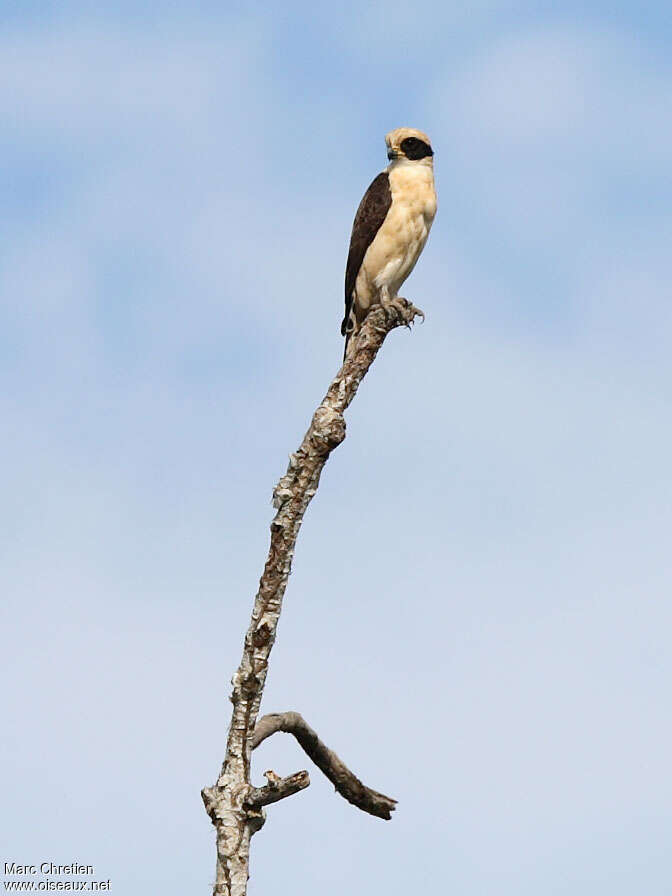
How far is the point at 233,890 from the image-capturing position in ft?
31.2

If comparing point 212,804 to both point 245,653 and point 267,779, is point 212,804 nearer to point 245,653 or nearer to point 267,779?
point 267,779

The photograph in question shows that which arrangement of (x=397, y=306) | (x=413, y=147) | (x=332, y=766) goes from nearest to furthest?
(x=332, y=766), (x=397, y=306), (x=413, y=147)

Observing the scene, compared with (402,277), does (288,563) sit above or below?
below

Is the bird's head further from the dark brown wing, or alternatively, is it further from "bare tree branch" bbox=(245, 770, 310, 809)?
"bare tree branch" bbox=(245, 770, 310, 809)

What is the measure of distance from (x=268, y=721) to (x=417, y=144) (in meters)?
5.64

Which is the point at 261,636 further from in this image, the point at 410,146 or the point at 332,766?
the point at 410,146

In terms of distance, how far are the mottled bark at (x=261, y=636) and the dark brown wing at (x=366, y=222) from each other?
2872mm

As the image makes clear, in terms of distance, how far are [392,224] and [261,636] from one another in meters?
4.39

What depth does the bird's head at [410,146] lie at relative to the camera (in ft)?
42.1

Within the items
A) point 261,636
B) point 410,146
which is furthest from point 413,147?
point 261,636

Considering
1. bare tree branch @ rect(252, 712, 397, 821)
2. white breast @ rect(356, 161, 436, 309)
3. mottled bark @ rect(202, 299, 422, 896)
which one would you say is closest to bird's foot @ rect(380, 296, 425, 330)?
white breast @ rect(356, 161, 436, 309)

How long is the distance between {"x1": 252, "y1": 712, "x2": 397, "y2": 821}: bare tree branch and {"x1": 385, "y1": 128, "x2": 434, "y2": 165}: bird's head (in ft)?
17.6

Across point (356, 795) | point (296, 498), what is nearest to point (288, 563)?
point (296, 498)

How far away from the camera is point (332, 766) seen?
10.7 meters
